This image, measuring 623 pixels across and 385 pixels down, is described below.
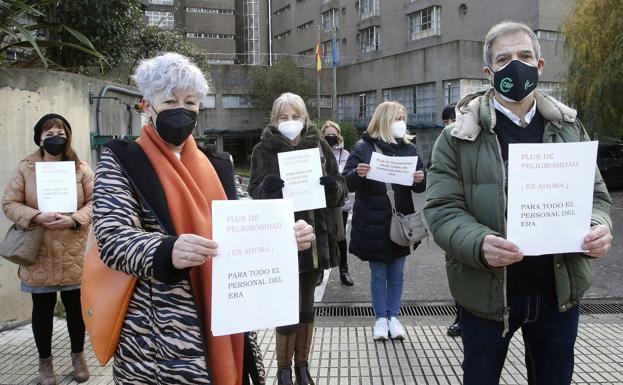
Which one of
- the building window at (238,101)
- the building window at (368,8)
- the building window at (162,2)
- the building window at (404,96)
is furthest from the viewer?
the building window at (162,2)

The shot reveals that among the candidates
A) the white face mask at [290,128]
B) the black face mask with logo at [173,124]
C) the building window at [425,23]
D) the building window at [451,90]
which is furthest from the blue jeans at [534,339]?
the building window at [425,23]

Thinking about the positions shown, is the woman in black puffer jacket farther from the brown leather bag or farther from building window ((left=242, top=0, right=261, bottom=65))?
building window ((left=242, top=0, right=261, bottom=65))

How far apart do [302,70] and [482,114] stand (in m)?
37.8

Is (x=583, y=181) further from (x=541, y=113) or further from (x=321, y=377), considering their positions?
(x=321, y=377)

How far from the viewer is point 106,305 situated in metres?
1.95

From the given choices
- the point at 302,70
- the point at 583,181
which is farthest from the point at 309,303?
the point at 302,70

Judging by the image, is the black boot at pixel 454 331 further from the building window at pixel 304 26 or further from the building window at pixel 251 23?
the building window at pixel 251 23

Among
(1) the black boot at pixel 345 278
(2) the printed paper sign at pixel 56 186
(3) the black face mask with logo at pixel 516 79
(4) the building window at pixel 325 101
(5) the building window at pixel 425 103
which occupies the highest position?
(4) the building window at pixel 325 101

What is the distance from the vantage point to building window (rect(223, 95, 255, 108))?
3966cm

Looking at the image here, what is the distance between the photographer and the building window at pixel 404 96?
31.7 metres

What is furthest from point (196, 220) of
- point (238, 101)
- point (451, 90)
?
point (238, 101)

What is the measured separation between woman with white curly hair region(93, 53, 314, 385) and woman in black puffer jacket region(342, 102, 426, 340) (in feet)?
9.41

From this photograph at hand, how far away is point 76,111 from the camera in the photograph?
238 inches

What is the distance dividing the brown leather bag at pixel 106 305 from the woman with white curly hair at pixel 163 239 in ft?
0.11
